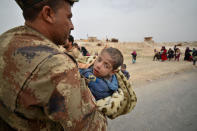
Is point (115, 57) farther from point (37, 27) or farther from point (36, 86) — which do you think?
point (36, 86)

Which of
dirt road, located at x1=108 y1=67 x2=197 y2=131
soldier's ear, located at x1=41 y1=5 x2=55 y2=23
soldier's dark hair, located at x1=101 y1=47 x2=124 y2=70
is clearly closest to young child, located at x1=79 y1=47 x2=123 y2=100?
soldier's dark hair, located at x1=101 y1=47 x2=124 y2=70

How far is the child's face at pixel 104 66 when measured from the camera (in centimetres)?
169

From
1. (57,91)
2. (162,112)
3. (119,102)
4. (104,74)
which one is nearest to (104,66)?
(104,74)

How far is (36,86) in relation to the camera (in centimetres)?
58

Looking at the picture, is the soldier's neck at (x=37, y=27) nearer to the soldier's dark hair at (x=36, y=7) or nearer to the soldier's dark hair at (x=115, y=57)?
the soldier's dark hair at (x=36, y=7)

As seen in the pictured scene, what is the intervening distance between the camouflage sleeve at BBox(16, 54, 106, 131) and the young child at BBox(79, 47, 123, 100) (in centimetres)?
82

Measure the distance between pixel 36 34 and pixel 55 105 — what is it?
1.52 ft

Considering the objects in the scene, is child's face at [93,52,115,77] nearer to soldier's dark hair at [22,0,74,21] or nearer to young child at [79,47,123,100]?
young child at [79,47,123,100]

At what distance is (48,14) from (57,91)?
0.55 meters

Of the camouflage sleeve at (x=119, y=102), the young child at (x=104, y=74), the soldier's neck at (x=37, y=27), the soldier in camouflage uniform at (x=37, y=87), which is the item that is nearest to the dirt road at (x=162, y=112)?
the camouflage sleeve at (x=119, y=102)

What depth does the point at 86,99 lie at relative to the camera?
75cm

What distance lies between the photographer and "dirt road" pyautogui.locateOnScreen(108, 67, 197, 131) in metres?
3.00

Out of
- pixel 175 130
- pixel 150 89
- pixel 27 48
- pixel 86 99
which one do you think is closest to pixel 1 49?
pixel 27 48

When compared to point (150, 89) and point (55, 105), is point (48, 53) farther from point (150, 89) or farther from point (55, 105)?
point (150, 89)
